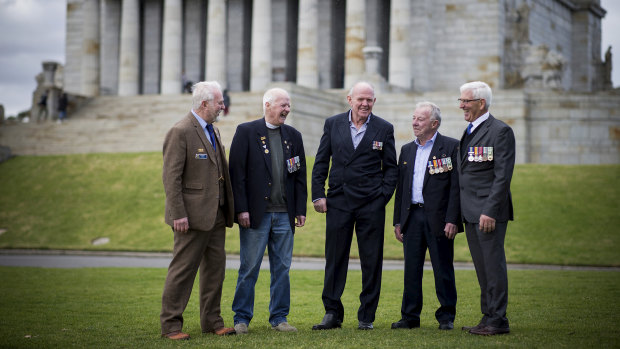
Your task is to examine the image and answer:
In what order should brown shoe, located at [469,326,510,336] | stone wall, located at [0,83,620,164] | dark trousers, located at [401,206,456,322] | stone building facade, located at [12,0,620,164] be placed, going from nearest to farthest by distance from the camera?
brown shoe, located at [469,326,510,336] → dark trousers, located at [401,206,456,322] → stone wall, located at [0,83,620,164] → stone building facade, located at [12,0,620,164]

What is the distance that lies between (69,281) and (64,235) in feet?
35.6

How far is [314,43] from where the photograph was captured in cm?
5388

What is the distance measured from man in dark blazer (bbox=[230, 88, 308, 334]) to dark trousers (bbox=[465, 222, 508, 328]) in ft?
7.80

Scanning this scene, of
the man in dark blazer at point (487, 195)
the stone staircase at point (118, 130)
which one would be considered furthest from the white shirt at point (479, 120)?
the stone staircase at point (118, 130)

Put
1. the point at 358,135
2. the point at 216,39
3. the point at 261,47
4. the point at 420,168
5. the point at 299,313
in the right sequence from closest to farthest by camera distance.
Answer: the point at 358,135, the point at 420,168, the point at 299,313, the point at 261,47, the point at 216,39

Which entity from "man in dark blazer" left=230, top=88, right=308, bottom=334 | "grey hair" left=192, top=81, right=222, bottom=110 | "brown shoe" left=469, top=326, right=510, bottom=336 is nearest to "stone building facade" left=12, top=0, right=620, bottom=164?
"man in dark blazer" left=230, top=88, right=308, bottom=334

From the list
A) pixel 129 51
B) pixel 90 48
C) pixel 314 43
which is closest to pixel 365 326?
pixel 314 43

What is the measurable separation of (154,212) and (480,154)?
19.9 m

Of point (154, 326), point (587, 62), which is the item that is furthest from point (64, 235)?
point (587, 62)

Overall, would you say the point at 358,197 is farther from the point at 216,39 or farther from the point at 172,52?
the point at 172,52

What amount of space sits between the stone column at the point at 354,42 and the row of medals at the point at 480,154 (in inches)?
1622

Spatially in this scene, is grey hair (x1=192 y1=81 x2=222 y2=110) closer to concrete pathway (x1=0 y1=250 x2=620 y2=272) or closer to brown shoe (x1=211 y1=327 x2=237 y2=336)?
brown shoe (x1=211 y1=327 x2=237 y2=336)

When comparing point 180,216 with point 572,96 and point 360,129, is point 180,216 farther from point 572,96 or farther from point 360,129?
point 572,96

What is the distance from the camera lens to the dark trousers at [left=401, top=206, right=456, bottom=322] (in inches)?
444
